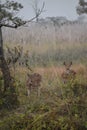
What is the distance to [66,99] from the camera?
198 inches

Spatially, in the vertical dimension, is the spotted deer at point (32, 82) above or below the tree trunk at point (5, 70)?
below

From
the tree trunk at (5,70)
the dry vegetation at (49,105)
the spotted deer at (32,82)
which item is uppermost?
the tree trunk at (5,70)

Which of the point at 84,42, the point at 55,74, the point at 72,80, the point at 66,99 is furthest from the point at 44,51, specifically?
the point at 66,99

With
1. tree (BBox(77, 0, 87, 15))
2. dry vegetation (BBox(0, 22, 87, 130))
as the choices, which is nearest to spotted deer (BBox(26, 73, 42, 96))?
dry vegetation (BBox(0, 22, 87, 130))

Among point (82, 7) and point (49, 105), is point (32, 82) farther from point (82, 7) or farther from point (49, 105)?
point (82, 7)

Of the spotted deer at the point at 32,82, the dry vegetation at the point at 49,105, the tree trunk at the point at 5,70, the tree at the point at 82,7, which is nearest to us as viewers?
the dry vegetation at the point at 49,105

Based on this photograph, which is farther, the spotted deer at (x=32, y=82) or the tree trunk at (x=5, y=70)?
the spotted deer at (x=32, y=82)

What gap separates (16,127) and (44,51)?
526 cm

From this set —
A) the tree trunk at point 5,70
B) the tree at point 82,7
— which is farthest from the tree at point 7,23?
the tree at point 82,7

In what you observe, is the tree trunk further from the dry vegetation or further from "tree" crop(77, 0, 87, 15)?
"tree" crop(77, 0, 87, 15)

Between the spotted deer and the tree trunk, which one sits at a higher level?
the tree trunk

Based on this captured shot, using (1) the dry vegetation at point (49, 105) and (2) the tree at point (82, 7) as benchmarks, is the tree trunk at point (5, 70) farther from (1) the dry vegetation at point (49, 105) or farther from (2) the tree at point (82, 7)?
(2) the tree at point (82, 7)

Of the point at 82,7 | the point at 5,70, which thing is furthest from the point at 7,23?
the point at 82,7

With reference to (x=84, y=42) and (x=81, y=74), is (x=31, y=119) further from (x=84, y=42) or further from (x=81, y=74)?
(x=84, y=42)
